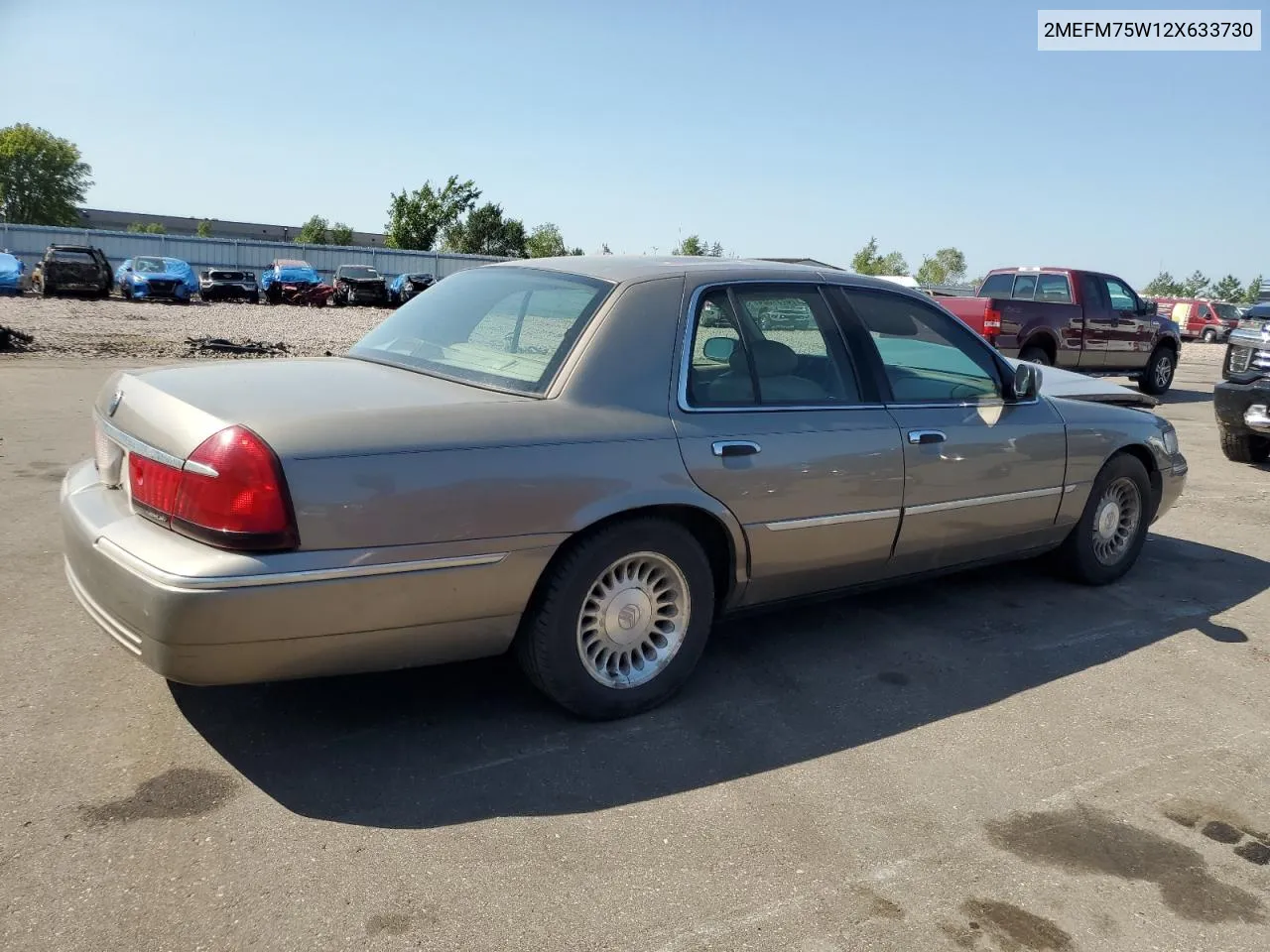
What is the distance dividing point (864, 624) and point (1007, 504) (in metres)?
0.84

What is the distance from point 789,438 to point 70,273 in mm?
31311

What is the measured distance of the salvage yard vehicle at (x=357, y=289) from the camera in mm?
36500

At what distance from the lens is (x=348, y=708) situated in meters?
3.70

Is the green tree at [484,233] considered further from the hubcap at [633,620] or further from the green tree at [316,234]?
the hubcap at [633,620]

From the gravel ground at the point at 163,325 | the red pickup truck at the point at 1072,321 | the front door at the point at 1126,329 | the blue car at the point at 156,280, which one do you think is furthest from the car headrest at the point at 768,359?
the blue car at the point at 156,280

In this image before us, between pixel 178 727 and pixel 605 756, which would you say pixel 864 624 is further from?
pixel 178 727

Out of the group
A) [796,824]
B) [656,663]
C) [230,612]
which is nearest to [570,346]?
[656,663]

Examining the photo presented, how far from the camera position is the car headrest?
401cm

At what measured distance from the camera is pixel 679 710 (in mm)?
3838

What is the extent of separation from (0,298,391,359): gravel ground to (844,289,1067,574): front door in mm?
13238

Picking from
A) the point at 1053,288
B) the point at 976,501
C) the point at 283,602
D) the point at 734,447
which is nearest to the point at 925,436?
the point at 976,501

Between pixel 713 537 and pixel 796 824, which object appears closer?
pixel 796 824

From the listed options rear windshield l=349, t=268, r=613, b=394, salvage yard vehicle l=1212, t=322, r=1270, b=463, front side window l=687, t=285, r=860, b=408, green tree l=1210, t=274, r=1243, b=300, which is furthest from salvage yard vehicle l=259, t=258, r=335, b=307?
green tree l=1210, t=274, r=1243, b=300

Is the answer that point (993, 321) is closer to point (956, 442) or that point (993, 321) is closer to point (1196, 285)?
point (956, 442)
